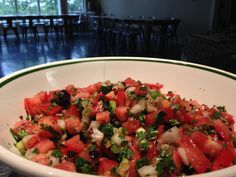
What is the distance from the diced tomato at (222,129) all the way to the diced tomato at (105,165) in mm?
317

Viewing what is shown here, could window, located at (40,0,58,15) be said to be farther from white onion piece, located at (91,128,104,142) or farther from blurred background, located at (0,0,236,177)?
white onion piece, located at (91,128,104,142)

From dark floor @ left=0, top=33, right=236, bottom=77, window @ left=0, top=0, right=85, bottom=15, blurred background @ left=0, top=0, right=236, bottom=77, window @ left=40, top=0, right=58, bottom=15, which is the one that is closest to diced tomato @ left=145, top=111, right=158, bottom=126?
blurred background @ left=0, top=0, right=236, bottom=77

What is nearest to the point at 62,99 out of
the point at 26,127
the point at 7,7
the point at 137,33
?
the point at 26,127

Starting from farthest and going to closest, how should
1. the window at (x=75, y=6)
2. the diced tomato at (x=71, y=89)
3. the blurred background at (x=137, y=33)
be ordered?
the window at (x=75, y=6), the blurred background at (x=137, y=33), the diced tomato at (x=71, y=89)

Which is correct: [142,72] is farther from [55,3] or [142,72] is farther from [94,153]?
[55,3]

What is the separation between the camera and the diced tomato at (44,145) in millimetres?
723

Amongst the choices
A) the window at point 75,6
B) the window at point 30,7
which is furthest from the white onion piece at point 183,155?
the window at point 75,6

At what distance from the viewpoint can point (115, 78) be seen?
116cm

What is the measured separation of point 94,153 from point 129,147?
97 mm

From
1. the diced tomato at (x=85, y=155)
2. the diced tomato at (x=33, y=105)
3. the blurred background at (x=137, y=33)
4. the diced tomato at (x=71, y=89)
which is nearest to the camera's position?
the diced tomato at (x=85, y=155)

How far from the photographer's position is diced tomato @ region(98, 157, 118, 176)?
0.65 m

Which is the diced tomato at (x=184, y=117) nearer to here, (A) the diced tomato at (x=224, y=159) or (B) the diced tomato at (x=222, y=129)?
(B) the diced tomato at (x=222, y=129)

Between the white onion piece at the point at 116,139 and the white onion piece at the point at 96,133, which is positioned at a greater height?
the white onion piece at the point at 96,133

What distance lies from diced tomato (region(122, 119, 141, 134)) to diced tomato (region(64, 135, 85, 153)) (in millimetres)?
142
